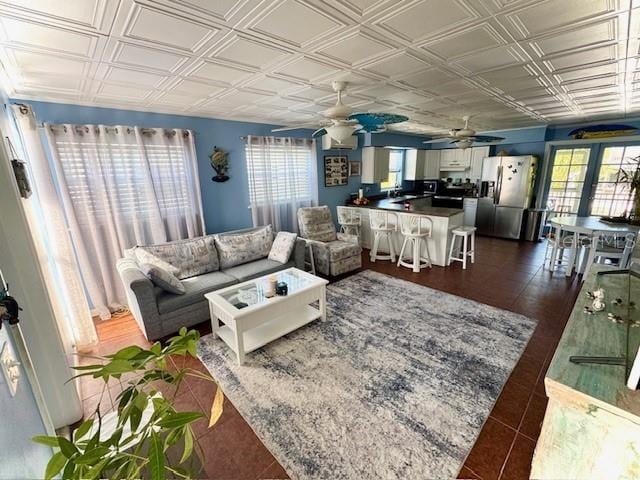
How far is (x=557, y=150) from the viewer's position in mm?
5852

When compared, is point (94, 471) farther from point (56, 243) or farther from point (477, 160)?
point (477, 160)

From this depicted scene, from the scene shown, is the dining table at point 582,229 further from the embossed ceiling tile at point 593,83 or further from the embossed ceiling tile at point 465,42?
the embossed ceiling tile at point 465,42

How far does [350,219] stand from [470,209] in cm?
334

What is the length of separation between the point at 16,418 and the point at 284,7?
205cm

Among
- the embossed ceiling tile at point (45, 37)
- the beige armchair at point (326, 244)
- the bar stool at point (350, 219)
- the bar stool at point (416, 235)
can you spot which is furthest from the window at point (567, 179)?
the embossed ceiling tile at point (45, 37)

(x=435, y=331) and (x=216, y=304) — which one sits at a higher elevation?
(x=216, y=304)

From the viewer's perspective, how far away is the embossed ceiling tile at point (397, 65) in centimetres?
204

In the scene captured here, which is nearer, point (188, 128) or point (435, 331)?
point (435, 331)

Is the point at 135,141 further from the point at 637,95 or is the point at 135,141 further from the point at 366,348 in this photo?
the point at 637,95

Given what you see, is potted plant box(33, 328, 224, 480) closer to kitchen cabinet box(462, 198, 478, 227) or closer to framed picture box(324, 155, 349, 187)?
framed picture box(324, 155, 349, 187)

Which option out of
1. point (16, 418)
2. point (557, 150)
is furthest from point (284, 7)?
point (557, 150)

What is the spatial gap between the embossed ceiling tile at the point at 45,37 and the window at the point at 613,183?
7500 mm

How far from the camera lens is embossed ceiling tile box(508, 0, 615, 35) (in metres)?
1.42

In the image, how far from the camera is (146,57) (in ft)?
6.21
